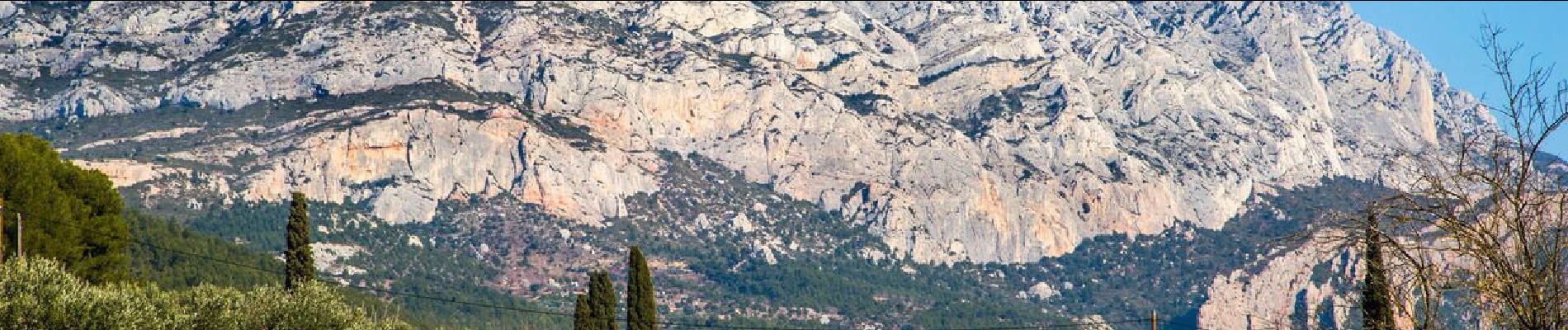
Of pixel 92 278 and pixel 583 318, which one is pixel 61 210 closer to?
pixel 92 278

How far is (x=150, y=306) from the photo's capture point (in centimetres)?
4506

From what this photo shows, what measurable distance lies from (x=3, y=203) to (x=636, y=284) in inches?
1169

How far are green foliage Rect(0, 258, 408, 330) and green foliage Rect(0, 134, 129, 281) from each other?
52.7ft

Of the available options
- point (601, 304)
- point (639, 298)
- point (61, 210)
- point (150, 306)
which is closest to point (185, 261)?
point (601, 304)

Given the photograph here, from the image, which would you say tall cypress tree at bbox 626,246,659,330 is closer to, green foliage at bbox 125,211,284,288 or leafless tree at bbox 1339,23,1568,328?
green foliage at bbox 125,211,284,288

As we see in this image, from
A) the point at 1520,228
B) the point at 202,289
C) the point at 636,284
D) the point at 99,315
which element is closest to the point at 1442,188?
the point at 1520,228

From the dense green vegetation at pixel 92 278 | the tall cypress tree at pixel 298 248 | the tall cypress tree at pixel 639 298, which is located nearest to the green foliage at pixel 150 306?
the dense green vegetation at pixel 92 278

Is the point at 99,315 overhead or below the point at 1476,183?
below

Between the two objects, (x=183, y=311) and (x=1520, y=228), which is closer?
(x=1520, y=228)

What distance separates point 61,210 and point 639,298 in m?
27.8

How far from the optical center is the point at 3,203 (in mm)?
65938

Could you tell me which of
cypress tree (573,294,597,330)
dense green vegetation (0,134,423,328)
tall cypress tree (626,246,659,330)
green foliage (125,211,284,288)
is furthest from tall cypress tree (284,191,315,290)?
green foliage (125,211,284,288)

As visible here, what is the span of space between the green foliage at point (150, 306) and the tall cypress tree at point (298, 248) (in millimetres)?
14786

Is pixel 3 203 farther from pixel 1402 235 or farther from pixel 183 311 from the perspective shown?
pixel 1402 235
